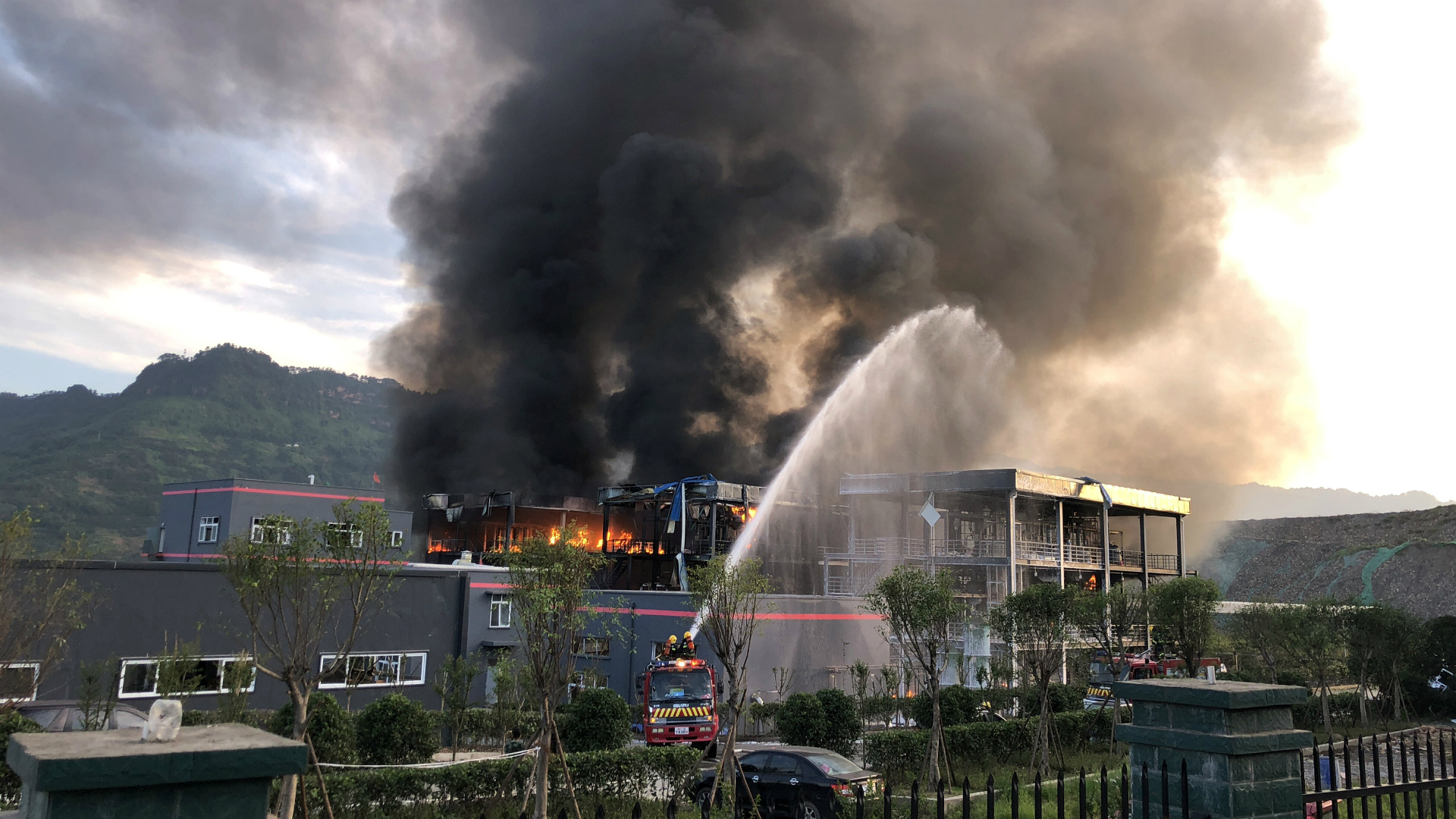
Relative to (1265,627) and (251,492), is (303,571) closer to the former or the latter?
(1265,627)

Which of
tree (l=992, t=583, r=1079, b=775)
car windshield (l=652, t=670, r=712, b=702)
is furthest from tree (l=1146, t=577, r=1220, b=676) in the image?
car windshield (l=652, t=670, r=712, b=702)

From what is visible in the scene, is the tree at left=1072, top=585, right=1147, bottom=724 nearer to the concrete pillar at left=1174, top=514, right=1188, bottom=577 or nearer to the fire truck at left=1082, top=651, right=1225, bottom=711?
the fire truck at left=1082, top=651, right=1225, bottom=711

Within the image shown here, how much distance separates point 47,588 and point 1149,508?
43.1 m

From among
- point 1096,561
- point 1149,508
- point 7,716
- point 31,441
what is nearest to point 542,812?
point 7,716

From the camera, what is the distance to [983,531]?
42.2 meters

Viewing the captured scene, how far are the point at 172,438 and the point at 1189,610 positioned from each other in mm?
97553

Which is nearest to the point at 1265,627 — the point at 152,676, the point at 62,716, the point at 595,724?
the point at 595,724

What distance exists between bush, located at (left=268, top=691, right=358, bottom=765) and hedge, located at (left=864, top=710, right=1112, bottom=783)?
9218 millimetres

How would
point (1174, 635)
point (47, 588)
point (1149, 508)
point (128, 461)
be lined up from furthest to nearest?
point (128, 461) < point (1149, 508) < point (1174, 635) < point (47, 588)

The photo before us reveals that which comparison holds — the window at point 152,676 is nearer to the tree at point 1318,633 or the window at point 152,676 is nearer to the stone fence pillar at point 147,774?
the stone fence pillar at point 147,774

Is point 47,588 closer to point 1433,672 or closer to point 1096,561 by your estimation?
point 1433,672

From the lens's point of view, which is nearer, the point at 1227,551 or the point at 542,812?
the point at 542,812

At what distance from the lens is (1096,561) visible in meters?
42.1

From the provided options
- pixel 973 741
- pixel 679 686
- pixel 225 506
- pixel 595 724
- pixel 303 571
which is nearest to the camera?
pixel 303 571
